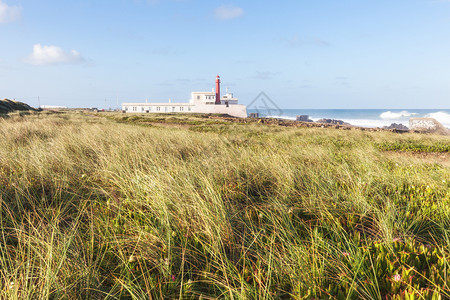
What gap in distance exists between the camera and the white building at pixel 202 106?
51878 millimetres

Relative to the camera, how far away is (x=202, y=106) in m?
55.2

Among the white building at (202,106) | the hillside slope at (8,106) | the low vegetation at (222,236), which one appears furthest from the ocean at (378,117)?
the hillside slope at (8,106)

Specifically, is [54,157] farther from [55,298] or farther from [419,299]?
[419,299]

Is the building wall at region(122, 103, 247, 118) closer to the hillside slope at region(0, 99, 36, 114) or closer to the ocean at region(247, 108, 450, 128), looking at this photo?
the ocean at region(247, 108, 450, 128)

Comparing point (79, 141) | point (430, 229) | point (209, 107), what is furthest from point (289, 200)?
point (209, 107)

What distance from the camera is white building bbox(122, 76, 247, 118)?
51878 millimetres

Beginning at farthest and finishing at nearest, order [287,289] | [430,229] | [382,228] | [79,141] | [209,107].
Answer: [209,107] < [79,141] < [430,229] < [382,228] < [287,289]

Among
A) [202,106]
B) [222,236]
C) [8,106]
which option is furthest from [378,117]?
[222,236]

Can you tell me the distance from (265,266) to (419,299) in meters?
1.05

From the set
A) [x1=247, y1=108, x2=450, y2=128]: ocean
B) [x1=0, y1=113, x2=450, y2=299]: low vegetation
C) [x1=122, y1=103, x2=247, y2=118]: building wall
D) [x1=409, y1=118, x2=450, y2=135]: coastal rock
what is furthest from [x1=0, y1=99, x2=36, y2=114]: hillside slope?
[x1=409, y1=118, x2=450, y2=135]: coastal rock

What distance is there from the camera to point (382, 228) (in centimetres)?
265

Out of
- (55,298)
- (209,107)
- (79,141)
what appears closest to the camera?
(55,298)

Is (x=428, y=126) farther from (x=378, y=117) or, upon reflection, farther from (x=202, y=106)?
(x=378, y=117)

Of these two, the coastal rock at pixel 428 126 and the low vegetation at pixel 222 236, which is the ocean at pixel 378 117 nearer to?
the coastal rock at pixel 428 126
